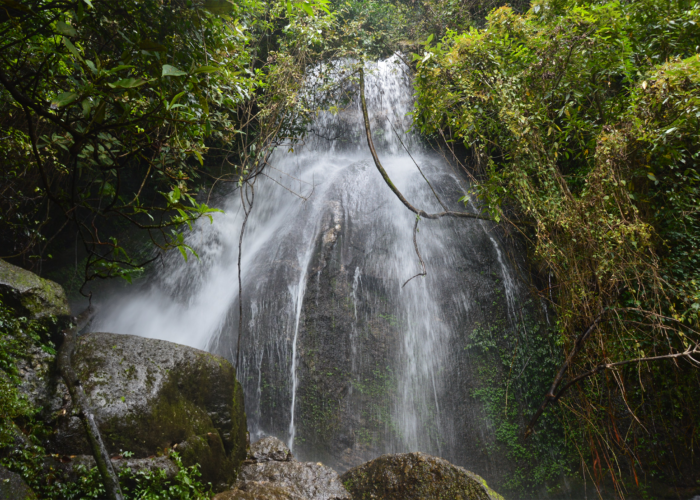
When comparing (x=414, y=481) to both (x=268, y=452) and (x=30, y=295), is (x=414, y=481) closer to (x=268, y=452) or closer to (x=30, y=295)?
(x=268, y=452)

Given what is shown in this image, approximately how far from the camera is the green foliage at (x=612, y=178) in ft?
12.6

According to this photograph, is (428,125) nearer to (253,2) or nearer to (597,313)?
(253,2)

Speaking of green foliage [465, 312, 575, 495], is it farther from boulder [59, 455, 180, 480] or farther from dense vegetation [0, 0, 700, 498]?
boulder [59, 455, 180, 480]

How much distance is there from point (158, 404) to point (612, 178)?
5251mm

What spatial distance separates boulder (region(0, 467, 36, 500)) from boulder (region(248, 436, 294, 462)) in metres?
2.21

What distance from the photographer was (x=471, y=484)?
3275mm

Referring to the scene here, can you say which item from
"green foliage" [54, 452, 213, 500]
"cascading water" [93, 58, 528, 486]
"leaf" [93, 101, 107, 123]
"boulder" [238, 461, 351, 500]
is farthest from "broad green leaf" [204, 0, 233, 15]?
"cascading water" [93, 58, 528, 486]

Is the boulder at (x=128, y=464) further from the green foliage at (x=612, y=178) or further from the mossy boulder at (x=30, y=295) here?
the green foliage at (x=612, y=178)

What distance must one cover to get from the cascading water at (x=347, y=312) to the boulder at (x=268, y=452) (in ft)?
4.43

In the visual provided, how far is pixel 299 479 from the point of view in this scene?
12.5ft

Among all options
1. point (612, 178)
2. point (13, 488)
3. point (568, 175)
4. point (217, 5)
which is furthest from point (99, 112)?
point (568, 175)

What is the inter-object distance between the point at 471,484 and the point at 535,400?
2.99 m

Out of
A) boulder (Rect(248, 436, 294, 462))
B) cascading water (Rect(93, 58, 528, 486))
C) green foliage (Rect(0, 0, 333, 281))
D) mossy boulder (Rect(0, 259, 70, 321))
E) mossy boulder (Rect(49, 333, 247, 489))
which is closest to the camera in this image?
green foliage (Rect(0, 0, 333, 281))

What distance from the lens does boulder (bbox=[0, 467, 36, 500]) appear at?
218cm
